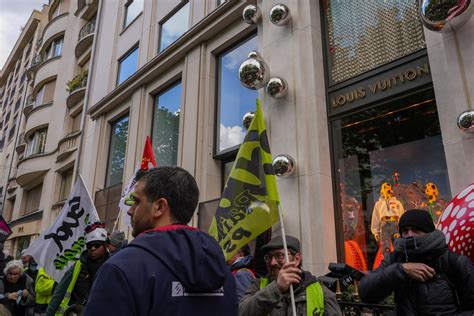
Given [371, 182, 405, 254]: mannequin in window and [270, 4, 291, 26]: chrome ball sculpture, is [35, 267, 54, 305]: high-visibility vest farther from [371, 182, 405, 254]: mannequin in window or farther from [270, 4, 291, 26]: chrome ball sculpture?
[270, 4, 291, 26]: chrome ball sculpture

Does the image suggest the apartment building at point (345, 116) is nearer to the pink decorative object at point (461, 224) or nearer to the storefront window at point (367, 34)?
the storefront window at point (367, 34)

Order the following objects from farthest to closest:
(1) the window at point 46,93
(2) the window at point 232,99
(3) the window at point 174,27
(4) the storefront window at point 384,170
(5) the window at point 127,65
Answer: (1) the window at point 46,93, (5) the window at point 127,65, (3) the window at point 174,27, (2) the window at point 232,99, (4) the storefront window at point 384,170

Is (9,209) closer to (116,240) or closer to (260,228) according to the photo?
(116,240)

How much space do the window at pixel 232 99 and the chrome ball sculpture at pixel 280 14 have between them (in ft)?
6.52

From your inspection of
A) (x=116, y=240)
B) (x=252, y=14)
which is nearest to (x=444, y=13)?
(x=252, y=14)

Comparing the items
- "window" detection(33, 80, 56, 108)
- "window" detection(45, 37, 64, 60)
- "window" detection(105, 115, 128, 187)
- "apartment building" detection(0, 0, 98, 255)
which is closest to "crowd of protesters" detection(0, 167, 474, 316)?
"window" detection(105, 115, 128, 187)

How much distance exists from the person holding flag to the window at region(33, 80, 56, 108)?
21.8 m

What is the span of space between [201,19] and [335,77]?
16.6 feet

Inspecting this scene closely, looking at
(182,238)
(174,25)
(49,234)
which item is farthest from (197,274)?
(174,25)

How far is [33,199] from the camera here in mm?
22344

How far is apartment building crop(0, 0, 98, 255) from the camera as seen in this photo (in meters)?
18.5

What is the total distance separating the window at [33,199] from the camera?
21672 millimetres

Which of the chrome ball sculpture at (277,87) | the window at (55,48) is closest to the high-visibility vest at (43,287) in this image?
the chrome ball sculpture at (277,87)

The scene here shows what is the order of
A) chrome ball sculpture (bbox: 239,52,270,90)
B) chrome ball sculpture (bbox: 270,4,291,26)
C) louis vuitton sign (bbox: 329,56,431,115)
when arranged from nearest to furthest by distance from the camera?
louis vuitton sign (bbox: 329,56,431,115), chrome ball sculpture (bbox: 239,52,270,90), chrome ball sculpture (bbox: 270,4,291,26)
